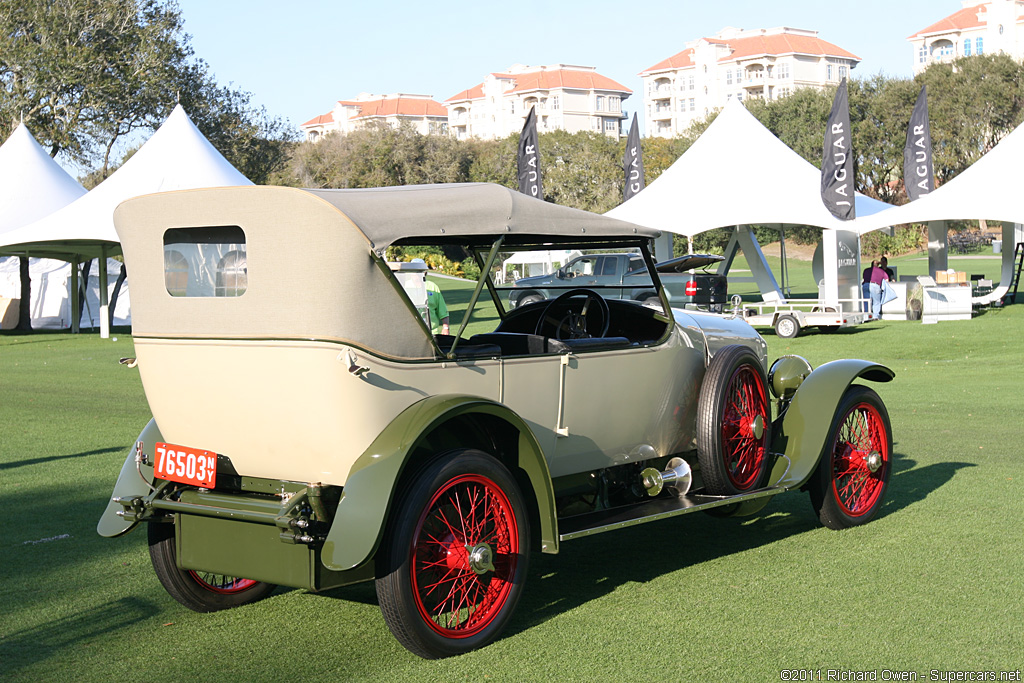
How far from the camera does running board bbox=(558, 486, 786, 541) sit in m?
4.61

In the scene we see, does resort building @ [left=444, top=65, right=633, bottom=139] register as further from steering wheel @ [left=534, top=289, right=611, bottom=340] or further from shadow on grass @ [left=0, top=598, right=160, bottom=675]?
shadow on grass @ [left=0, top=598, right=160, bottom=675]

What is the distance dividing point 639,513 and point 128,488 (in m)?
2.50

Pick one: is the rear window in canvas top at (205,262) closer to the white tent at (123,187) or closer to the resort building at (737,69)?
the white tent at (123,187)

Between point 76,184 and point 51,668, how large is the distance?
1061 inches

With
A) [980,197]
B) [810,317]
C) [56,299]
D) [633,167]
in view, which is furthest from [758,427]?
[56,299]

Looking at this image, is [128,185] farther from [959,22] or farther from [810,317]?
[959,22]

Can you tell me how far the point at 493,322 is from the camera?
20.2 feet

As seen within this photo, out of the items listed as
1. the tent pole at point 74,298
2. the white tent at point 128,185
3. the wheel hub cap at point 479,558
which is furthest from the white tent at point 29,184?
the wheel hub cap at point 479,558

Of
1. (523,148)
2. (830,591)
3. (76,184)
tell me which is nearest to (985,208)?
(523,148)

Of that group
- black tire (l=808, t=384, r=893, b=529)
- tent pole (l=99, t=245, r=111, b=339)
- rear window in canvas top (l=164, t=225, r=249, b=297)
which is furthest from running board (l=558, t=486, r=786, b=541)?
tent pole (l=99, t=245, r=111, b=339)

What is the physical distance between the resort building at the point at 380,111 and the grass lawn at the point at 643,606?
6227 inches

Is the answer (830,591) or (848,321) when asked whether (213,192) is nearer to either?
(830,591)

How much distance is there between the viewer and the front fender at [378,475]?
379cm

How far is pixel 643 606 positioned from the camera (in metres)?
4.66
